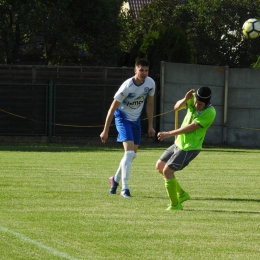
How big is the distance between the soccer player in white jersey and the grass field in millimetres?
404

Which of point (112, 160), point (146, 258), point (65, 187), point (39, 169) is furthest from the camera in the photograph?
point (112, 160)

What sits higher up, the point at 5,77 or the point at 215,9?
the point at 215,9

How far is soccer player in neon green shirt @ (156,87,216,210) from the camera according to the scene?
410 inches

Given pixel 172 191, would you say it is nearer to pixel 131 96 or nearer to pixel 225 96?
pixel 131 96

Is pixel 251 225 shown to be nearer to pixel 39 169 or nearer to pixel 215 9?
pixel 39 169

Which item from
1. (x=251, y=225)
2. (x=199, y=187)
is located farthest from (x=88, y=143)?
(x=251, y=225)

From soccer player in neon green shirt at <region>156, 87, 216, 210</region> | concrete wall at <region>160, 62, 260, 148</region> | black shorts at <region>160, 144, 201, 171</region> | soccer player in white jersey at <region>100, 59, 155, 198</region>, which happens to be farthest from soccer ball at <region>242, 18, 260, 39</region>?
black shorts at <region>160, 144, 201, 171</region>

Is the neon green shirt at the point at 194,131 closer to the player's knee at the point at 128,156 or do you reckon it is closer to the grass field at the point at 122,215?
the grass field at the point at 122,215

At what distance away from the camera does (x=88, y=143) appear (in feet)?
91.5

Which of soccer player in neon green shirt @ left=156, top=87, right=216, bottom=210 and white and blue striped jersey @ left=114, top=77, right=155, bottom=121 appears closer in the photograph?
soccer player in neon green shirt @ left=156, top=87, right=216, bottom=210

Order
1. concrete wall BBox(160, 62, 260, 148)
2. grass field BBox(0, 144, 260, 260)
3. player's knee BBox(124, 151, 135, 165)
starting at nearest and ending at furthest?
grass field BBox(0, 144, 260, 260) → player's knee BBox(124, 151, 135, 165) → concrete wall BBox(160, 62, 260, 148)

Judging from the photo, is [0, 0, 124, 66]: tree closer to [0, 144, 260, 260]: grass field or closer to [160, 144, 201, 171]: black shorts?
[0, 144, 260, 260]: grass field

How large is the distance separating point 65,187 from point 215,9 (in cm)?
3599

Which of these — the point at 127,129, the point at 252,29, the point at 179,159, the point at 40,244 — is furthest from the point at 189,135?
the point at 252,29
